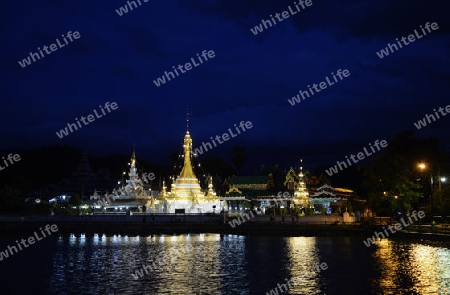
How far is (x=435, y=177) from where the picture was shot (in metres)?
58.0

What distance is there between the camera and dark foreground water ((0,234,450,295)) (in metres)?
21.4

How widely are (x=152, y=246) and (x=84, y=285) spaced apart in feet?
50.3

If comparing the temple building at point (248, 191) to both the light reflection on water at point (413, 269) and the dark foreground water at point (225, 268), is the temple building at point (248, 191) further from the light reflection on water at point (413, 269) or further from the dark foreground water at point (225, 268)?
the light reflection on water at point (413, 269)

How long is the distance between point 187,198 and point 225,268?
122 ft

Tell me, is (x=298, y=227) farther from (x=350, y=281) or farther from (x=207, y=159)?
(x=207, y=159)

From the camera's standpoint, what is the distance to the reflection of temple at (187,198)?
63125 millimetres

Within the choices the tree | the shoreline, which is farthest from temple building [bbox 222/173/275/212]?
the tree

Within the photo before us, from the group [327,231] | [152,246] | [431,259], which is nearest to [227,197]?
[327,231]

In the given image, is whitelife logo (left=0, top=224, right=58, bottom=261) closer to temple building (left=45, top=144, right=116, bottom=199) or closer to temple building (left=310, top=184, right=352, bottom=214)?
temple building (left=45, top=144, right=116, bottom=199)

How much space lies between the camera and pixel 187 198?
63469mm

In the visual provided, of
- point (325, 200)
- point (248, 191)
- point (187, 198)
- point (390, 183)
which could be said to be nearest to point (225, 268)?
point (390, 183)

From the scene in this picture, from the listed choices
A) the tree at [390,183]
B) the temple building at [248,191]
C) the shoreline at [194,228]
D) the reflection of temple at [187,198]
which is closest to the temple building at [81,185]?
the reflection of temple at [187,198]

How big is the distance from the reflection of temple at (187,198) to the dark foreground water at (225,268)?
22433 millimetres

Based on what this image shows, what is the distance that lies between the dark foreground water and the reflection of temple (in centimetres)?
2243
